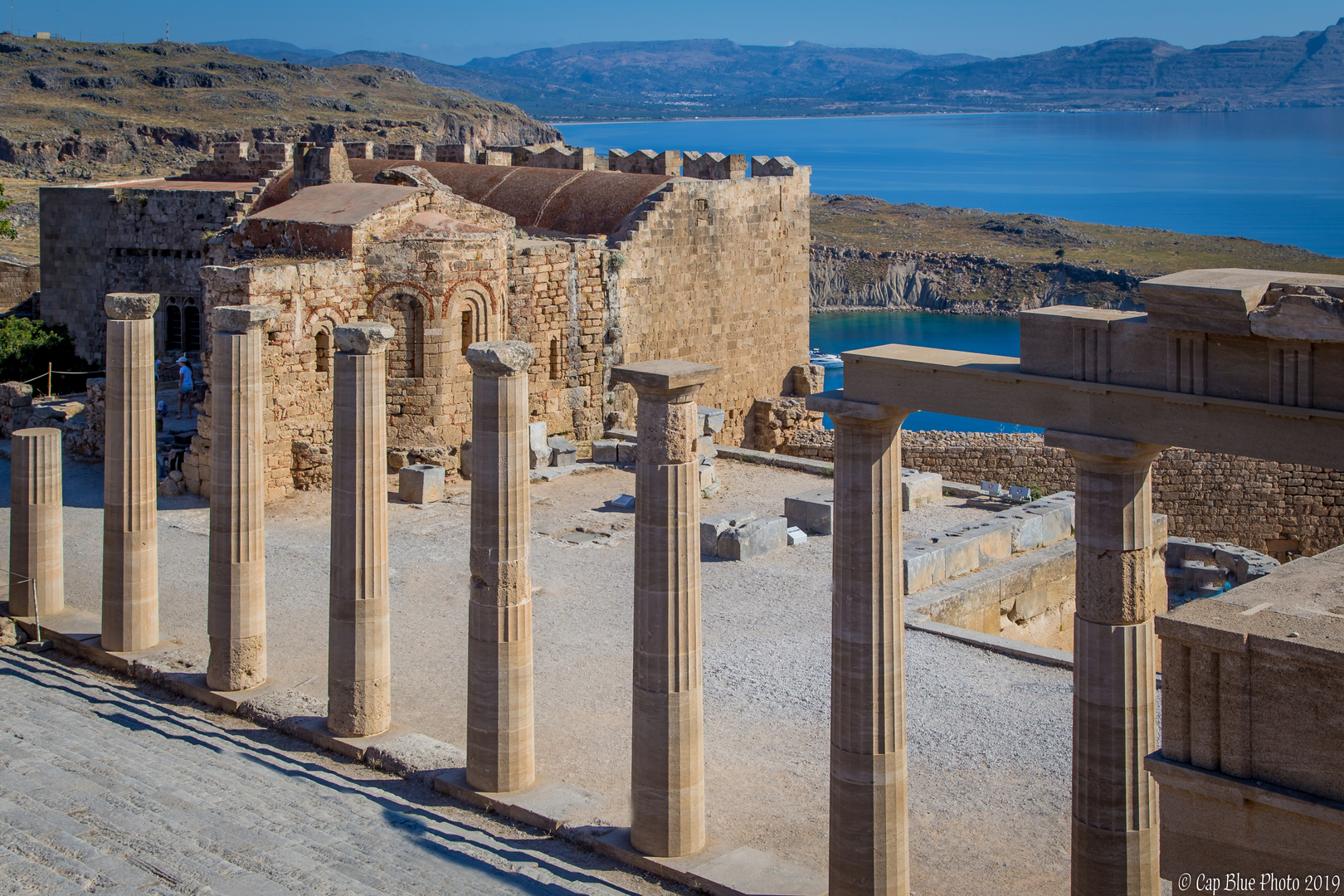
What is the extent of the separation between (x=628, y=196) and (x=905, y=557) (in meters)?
11.1

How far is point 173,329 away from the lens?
33125mm

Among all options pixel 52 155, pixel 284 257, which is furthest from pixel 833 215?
pixel 284 257

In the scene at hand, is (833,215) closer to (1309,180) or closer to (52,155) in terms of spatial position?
(52,155)

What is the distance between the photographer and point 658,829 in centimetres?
879

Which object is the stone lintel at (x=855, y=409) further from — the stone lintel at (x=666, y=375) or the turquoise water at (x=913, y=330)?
the turquoise water at (x=913, y=330)

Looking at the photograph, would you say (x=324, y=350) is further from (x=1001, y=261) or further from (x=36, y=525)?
(x=1001, y=261)

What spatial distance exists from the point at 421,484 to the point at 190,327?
16622mm

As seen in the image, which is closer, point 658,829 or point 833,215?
point 658,829

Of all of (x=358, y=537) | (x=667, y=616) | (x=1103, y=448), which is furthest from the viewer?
(x=358, y=537)

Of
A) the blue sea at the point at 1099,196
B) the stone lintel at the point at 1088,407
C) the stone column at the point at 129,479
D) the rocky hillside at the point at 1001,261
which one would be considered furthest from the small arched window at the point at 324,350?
the rocky hillside at the point at 1001,261

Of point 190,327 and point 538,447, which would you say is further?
point 190,327

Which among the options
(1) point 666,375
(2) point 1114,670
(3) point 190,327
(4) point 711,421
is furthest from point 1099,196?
(2) point 1114,670

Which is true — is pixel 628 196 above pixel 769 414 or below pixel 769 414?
above

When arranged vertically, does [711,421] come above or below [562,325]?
below
